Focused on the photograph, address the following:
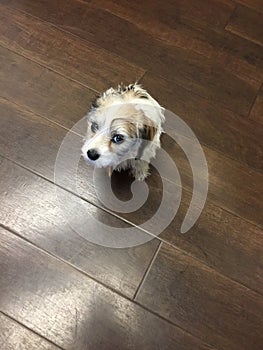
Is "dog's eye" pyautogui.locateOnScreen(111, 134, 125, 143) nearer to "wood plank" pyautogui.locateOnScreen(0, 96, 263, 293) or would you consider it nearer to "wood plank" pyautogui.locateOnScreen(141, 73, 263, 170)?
"wood plank" pyautogui.locateOnScreen(0, 96, 263, 293)

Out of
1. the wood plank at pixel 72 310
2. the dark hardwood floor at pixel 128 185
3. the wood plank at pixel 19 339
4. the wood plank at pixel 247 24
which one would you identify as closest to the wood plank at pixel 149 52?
the dark hardwood floor at pixel 128 185

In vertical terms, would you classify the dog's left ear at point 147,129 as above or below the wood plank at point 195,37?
below

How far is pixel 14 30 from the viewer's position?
169 centimetres

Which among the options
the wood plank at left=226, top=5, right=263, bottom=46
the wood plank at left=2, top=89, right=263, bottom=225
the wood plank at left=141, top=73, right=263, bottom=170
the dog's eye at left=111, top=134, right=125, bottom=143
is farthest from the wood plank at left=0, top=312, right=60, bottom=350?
the wood plank at left=226, top=5, right=263, bottom=46

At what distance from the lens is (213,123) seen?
1.59 metres

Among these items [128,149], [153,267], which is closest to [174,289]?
[153,267]

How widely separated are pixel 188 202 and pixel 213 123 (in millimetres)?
372

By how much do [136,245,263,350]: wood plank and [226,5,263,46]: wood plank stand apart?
110 cm

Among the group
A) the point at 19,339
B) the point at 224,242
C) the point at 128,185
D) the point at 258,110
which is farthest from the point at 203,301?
the point at 258,110

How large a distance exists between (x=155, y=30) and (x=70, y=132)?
0.66 m

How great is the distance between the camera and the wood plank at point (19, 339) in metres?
1.15

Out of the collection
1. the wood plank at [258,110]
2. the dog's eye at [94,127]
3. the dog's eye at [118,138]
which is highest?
the wood plank at [258,110]

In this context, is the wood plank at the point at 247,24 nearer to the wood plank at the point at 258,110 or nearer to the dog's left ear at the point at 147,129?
the wood plank at the point at 258,110

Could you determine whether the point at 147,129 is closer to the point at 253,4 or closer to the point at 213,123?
the point at 213,123
